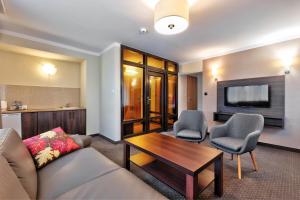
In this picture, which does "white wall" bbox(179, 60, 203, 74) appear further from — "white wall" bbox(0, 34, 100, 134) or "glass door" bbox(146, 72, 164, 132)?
"white wall" bbox(0, 34, 100, 134)

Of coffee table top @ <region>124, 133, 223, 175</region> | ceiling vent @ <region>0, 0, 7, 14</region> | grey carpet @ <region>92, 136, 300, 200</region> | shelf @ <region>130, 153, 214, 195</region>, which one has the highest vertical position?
ceiling vent @ <region>0, 0, 7, 14</region>

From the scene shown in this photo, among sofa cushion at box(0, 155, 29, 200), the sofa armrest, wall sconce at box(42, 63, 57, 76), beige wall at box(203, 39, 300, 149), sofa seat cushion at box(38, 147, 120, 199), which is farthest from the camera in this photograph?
wall sconce at box(42, 63, 57, 76)

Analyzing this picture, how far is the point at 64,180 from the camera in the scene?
116 cm

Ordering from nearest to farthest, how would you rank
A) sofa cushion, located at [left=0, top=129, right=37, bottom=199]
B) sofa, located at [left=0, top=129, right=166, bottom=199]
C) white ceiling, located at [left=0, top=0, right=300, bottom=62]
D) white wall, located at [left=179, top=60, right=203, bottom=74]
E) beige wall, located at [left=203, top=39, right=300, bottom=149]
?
sofa, located at [left=0, top=129, right=166, bottom=199], sofa cushion, located at [left=0, top=129, right=37, bottom=199], white ceiling, located at [left=0, top=0, right=300, bottom=62], beige wall, located at [left=203, top=39, right=300, bottom=149], white wall, located at [left=179, top=60, right=203, bottom=74]

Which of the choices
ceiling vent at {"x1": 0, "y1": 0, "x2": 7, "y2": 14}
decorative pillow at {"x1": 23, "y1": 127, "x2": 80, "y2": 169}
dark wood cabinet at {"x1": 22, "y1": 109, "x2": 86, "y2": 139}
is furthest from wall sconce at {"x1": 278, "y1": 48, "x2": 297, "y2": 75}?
ceiling vent at {"x1": 0, "y1": 0, "x2": 7, "y2": 14}

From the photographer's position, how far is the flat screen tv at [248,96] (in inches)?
126

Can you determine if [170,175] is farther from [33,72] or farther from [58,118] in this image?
[33,72]

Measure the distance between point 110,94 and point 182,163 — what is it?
275 centimetres

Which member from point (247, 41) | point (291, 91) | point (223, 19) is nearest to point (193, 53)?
point (247, 41)

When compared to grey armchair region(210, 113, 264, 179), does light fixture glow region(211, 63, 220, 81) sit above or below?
above

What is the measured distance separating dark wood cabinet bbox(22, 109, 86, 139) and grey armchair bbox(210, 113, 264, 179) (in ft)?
10.4

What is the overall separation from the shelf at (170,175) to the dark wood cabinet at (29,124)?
2.46m

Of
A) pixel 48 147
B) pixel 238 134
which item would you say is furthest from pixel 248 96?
pixel 48 147

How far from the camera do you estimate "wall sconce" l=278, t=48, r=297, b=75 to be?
290 cm
